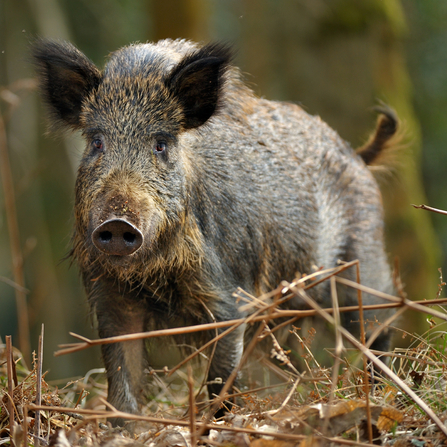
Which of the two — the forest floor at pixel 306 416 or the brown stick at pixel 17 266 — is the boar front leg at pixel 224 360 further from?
the brown stick at pixel 17 266

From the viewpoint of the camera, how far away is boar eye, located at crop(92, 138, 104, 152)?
4027mm

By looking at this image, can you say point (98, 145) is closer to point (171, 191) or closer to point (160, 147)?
point (160, 147)

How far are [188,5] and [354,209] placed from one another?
440 cm

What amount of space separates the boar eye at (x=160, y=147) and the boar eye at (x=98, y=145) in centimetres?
35

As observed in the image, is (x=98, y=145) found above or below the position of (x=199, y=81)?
below

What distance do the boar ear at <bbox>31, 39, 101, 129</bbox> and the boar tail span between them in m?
3.45

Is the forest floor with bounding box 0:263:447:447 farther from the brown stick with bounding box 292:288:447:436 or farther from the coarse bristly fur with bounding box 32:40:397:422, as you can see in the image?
the coarse bristly fur with bounding box 32:40:397:422

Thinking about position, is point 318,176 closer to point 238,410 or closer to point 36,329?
point 238,410

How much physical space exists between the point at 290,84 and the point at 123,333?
19.5ft

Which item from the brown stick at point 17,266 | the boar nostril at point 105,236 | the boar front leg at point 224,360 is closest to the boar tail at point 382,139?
the boar front leg at point 224,360

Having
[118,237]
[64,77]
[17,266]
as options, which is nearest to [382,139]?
[64,77]

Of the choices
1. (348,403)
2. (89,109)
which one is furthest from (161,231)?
(348,403)

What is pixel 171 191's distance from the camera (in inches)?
159

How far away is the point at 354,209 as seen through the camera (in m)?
6.12
